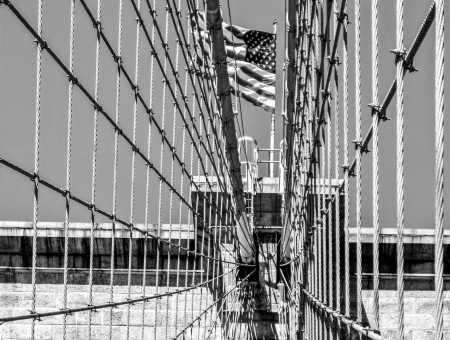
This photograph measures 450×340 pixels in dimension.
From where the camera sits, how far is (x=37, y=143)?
3551mm

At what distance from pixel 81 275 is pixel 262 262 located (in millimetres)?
3076

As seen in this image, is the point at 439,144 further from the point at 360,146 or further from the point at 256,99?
the point at 256,99

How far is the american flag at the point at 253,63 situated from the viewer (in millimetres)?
15625

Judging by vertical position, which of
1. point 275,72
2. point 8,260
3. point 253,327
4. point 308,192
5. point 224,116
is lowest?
point 253,327

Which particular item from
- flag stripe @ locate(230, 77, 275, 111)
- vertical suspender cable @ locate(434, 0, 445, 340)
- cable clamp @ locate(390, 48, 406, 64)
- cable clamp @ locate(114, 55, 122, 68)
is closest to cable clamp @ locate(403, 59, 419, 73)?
cable clamp @ locate(390, 48, 406, 64)

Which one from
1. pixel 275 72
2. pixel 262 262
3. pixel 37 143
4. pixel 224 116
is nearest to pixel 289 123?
pixel 224 116

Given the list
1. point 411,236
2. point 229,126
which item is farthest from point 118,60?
point 411,236

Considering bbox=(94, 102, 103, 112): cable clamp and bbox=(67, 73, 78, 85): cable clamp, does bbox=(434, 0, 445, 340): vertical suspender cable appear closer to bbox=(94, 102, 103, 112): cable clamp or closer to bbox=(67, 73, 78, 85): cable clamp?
bbox=(67, 73, 78, 85): cable clamp

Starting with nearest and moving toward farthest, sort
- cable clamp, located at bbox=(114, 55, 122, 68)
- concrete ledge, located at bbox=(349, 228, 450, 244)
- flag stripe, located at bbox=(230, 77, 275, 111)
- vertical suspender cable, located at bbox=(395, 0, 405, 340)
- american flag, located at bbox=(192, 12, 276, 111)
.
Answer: vertical suspender cable, located at bbox=(395, 0, 405, 340) → cable clamp, located at bbox=(114, 55, 122, 68) → concrete ledge, located at bbox=(349, 228, 450, 244) → american flag, located at bbox=(192, 12, 276, 111) → flag stripe, located at bbox=(230, 77, 275, 111)

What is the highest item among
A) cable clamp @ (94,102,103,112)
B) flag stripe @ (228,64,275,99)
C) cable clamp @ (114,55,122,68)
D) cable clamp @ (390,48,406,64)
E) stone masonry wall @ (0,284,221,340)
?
flag stripe @ (228,64,275,99)

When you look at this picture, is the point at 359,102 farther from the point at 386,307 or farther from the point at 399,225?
the point at 386,307

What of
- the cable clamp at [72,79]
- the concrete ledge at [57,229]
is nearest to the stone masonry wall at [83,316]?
the concrete ledge at [57,229]

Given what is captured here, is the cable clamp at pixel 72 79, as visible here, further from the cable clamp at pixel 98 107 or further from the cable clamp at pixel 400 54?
the cable clamp at pixel 400 54

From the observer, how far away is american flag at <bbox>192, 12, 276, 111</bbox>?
1562 centimetres
